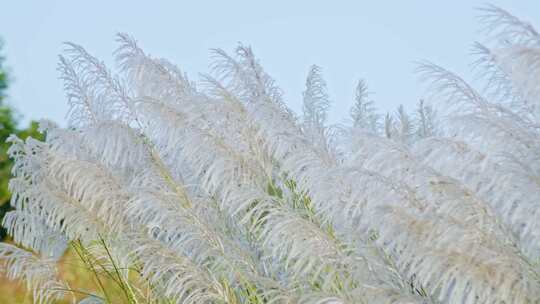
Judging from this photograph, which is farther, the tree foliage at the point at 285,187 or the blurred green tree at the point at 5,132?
the blurred green tree at the point at 5,132

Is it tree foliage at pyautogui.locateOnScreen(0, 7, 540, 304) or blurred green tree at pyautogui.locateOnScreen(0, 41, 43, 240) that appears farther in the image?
blurred green tree at pyautogui.locateOnScreen(0, 41, 43, 240)

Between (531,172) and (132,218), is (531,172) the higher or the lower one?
the higher one

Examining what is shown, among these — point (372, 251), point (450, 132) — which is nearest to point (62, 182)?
point (372, 251)

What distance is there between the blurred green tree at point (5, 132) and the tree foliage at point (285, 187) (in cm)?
643

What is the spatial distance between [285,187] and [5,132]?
11861 millimetres

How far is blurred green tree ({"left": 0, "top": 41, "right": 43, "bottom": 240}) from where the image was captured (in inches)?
445

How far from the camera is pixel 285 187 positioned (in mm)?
3951

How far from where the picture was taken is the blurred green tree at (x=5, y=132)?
11305 millimetres

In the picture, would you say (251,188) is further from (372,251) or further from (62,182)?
(62,182)

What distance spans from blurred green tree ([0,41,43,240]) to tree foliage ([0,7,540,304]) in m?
6.43

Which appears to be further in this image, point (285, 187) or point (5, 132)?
point (5, 132)

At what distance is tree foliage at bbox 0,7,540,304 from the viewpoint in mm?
2730

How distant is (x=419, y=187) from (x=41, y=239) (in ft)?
8.05

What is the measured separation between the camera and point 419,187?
9.55 ft
